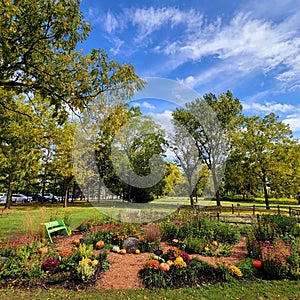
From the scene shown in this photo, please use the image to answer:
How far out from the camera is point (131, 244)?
6.32 m

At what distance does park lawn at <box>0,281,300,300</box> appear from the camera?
12.8 feet

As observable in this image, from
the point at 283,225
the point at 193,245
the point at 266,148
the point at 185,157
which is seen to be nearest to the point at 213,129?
the point at 266,148

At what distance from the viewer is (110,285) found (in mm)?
4312

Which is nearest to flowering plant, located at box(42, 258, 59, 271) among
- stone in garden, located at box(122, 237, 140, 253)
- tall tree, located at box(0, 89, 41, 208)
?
stone in garden, located at box(122, 237, 140, 253)

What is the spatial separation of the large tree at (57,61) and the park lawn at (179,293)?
343cm

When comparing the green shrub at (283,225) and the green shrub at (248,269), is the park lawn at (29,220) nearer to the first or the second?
the green shrub at (248,269)

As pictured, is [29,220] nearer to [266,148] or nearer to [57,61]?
[57,61]

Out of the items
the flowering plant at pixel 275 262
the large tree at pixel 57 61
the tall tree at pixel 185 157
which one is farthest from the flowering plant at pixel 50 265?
the tall tree at pixel 185 157

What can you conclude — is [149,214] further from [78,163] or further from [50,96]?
[78,163]

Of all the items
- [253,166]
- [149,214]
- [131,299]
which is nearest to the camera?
[131,299]

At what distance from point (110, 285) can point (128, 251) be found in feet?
6.27

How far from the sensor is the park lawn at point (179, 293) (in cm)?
389

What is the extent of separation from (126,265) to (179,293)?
1571 mm

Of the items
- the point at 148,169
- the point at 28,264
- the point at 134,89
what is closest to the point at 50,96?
the point at 134,89
